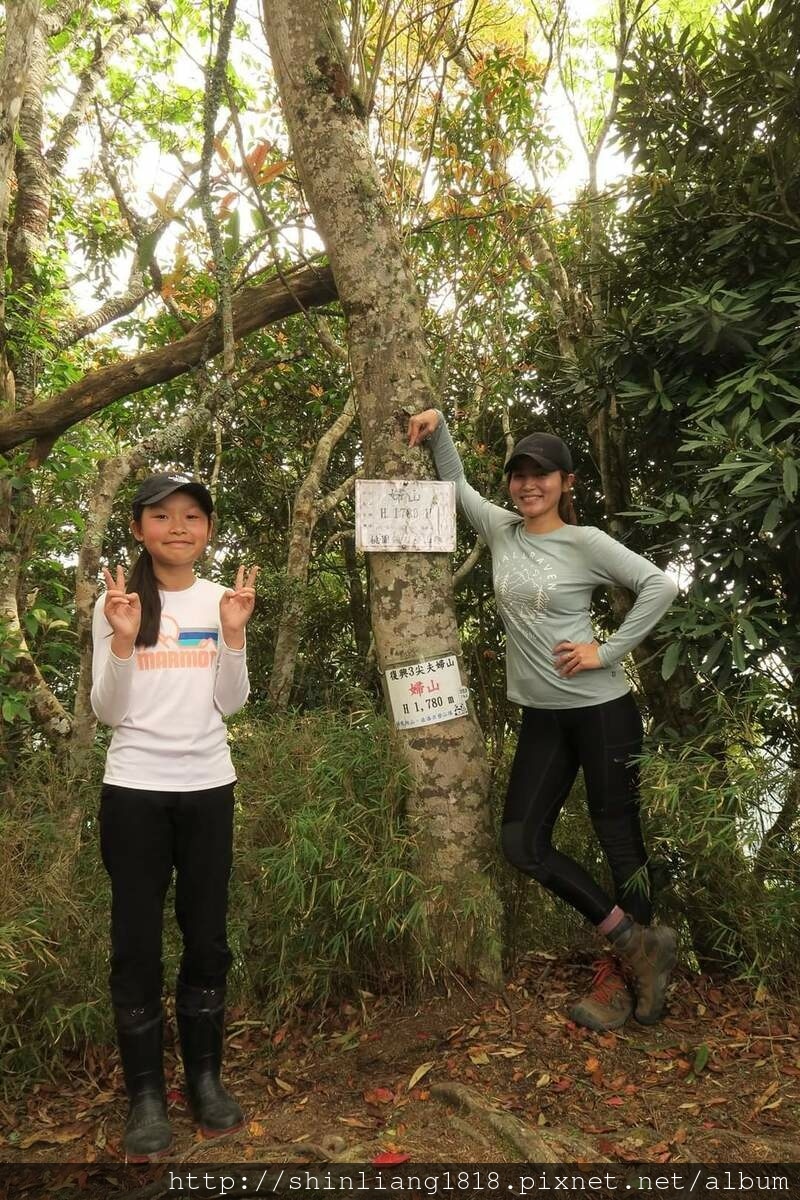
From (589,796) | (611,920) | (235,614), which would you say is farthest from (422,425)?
(611,920)

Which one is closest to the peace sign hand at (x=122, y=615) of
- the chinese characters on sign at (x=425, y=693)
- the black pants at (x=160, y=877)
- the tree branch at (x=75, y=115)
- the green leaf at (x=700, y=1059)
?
the black pants at (x=160, y=877)

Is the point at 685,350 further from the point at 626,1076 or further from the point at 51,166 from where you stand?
the point at 51,166

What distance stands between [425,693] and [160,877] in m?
1.16

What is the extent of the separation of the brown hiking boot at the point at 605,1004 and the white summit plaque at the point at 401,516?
1720 mm

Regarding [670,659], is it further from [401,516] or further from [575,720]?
[401,516]

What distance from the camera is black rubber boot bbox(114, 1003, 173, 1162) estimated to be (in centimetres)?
247

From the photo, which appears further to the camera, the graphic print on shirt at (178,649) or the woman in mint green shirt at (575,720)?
the woman in mint green shirt at (575,720)

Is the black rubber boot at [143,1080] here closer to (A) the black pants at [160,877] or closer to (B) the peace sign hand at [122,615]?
(A) the black pants at [160,877]

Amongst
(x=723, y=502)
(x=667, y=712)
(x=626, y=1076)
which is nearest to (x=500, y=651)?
(x=667, y=712)

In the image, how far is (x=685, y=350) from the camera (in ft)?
11.5

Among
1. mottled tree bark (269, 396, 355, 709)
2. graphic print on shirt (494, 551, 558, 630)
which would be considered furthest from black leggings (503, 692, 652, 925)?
mottled tree bark (269, 396, 355, 709)

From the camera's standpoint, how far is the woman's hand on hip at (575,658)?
9.64 feet

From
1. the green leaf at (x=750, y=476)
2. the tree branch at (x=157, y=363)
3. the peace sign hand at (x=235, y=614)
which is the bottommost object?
the peace sign hand at (x=235, y=614)

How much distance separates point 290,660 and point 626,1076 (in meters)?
2.92
